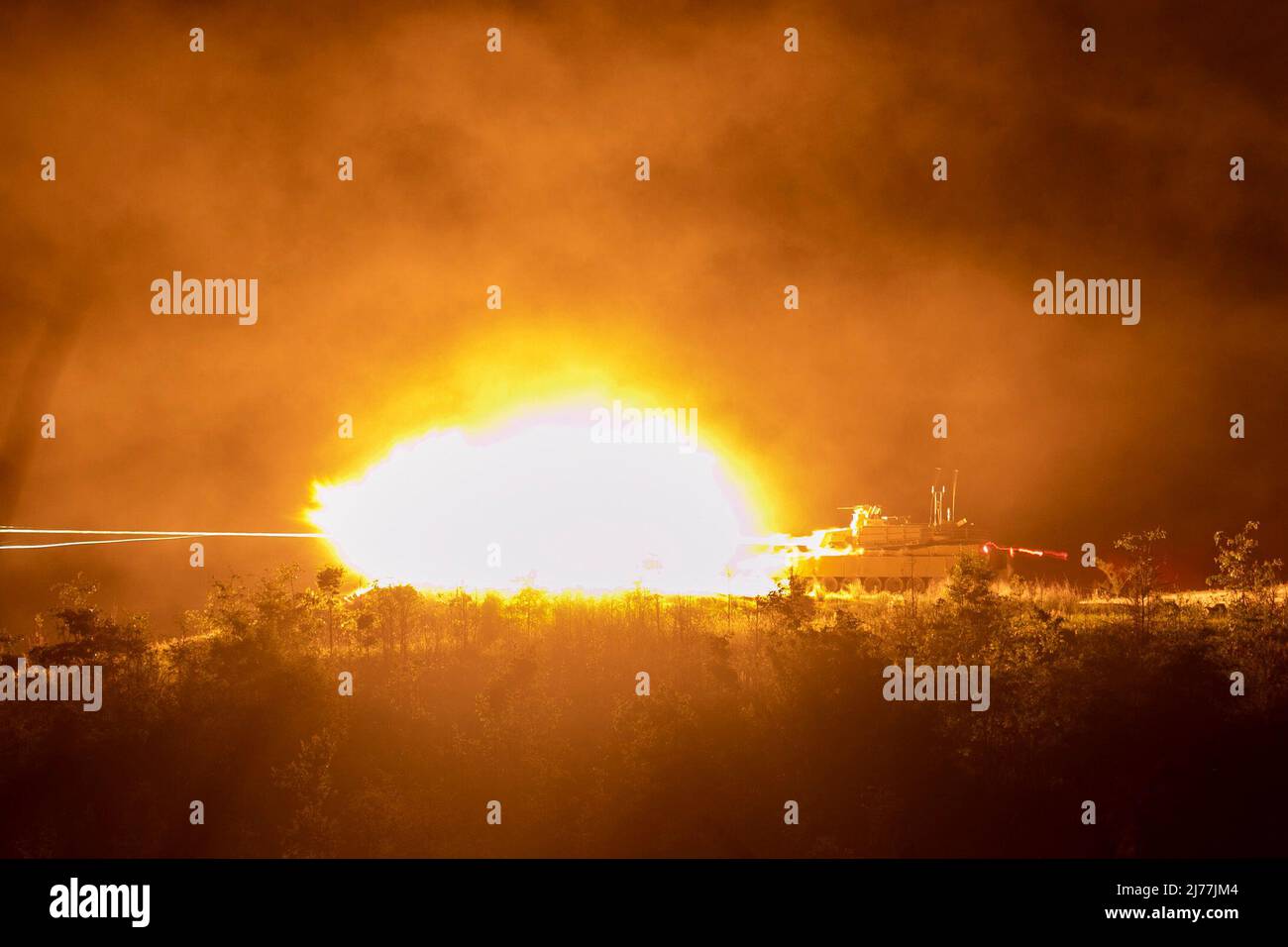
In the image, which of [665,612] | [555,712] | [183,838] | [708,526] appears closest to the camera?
[183,838]

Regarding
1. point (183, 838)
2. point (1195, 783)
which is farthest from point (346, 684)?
point (1195, 783)

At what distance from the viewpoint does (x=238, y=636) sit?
24.2 meters

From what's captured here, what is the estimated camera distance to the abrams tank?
43.2 metres

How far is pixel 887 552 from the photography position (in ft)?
144

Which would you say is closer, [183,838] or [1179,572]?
[183,838]

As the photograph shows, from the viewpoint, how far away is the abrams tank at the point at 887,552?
43219 mm

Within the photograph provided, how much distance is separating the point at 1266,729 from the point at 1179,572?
31946 millimetres
